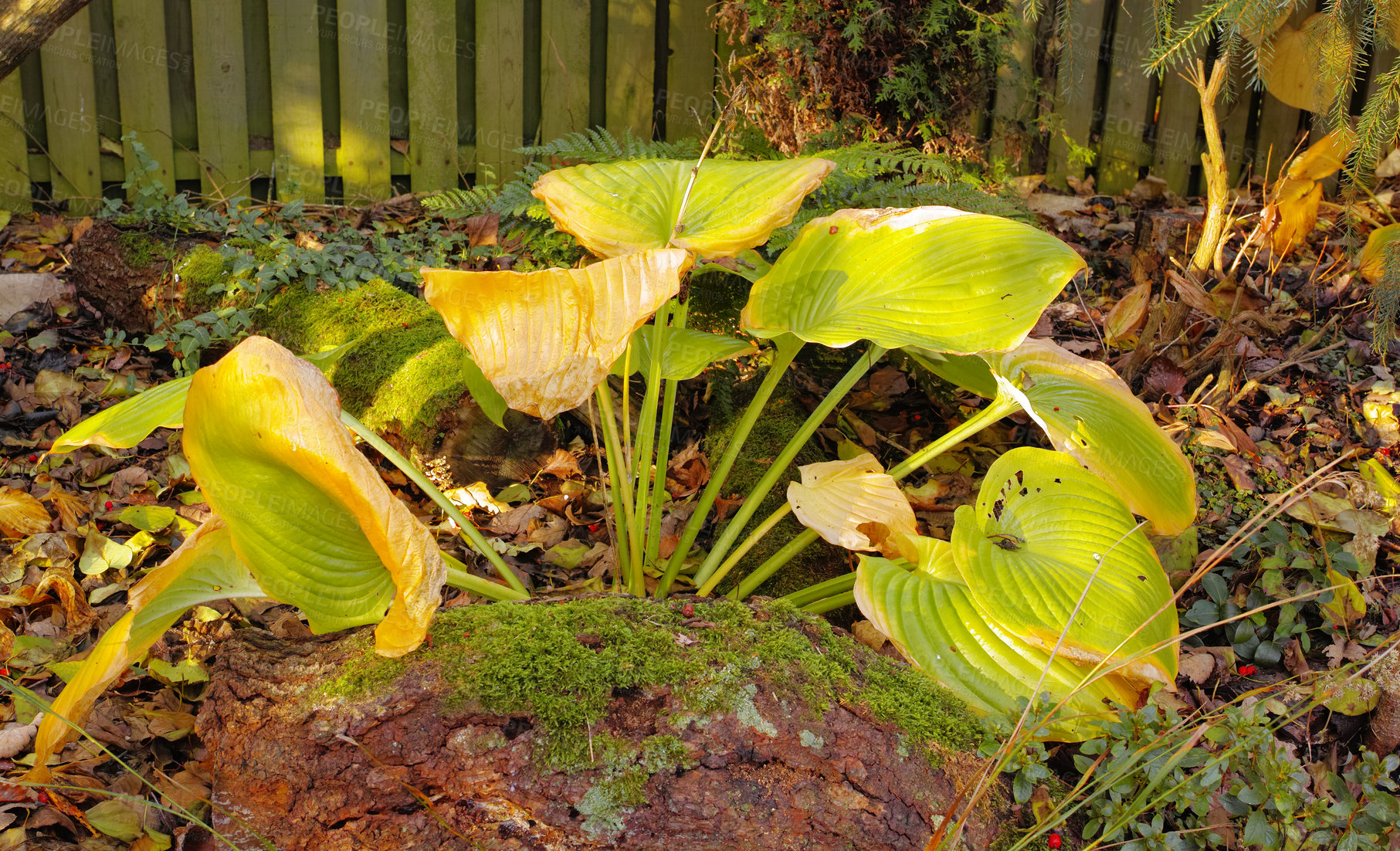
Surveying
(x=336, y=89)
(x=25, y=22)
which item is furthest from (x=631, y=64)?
(x=25, y=22)

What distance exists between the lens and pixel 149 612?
1479 millimetres

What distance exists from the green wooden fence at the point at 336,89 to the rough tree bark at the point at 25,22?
1805 millimetres

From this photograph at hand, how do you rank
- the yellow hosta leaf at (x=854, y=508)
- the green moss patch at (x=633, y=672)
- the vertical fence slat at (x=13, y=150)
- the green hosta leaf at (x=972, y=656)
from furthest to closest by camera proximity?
the vertical fence slat at (x=13, y=150) < the yellow hosta leaf at (x=854, y=508) < the green hosta leaf at (x=972, y=656) < the green moss patch at (x=633, y=672)

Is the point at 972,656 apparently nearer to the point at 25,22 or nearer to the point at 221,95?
the point at 25,22

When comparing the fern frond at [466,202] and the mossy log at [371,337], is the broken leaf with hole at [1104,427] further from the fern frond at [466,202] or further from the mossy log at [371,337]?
the fern frond at [466,202]

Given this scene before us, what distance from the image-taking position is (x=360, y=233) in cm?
360

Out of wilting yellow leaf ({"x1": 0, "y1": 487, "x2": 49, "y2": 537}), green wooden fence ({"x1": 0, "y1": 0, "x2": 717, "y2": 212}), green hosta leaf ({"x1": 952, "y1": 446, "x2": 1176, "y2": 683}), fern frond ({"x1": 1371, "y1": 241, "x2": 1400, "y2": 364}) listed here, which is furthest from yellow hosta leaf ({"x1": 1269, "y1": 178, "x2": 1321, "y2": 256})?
wilting yellow leaf ({"x1": 0, "y1": 487, "x2": 49, "y2": 537})

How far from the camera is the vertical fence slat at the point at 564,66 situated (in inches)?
190

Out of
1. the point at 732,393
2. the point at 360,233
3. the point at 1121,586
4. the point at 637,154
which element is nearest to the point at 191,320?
the point at 360,233

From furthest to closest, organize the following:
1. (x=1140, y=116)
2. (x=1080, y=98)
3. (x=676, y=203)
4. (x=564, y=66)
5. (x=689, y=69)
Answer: (x=689, y=69) → (x=1140, y=116) → (x=1080, y=98) → (x=564, y=66) → (x=676, y=203)

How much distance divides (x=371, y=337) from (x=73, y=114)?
8.28 ft

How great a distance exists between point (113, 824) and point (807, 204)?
Answer: 7.12 ft

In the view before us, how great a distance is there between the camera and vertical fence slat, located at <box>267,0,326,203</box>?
4379 millimetres

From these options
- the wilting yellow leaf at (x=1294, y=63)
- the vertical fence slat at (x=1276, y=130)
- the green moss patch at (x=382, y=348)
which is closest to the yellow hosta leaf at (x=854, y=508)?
the green moss patch at (x=382, y=348)
